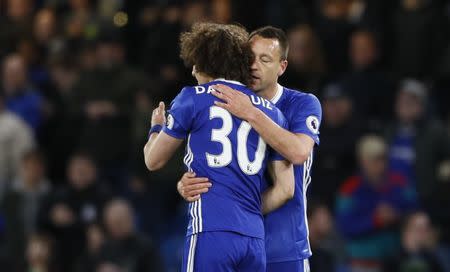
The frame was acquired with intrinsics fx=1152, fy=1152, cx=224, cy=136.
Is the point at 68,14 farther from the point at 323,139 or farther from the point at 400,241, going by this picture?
the point at 400,241

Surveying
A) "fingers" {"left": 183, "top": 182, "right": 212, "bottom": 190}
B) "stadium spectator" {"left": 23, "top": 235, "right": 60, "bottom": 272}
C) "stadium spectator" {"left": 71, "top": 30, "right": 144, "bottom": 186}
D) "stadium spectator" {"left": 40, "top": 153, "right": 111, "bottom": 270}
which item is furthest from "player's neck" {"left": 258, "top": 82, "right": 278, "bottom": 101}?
"stadium spectator" {"left": 71, "top": 30, "right": 144, "bottom": 186}

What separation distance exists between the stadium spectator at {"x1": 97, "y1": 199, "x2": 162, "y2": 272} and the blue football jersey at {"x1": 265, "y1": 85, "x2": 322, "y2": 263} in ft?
15.8

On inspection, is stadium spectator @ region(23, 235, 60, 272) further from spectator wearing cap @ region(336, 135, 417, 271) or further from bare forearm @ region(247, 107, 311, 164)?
bare forearm @ region(247, 107, 311, 164)

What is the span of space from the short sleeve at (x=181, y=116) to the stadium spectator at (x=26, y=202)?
6492 mm

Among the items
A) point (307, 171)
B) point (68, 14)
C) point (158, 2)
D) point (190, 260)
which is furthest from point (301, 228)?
point (68, 14)

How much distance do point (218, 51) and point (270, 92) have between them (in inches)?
23.6

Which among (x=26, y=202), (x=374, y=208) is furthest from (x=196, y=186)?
(x=26, y=202)

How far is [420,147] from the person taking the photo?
1102cm

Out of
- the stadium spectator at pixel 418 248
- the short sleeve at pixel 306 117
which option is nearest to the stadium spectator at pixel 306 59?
the stadium spectator at pixel 418 248

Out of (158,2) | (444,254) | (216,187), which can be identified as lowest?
Answer: (444,254)

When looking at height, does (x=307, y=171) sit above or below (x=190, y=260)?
above

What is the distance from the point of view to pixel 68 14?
14.8m

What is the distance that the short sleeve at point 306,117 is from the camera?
21.3ft

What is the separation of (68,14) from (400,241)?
19.6 ft
